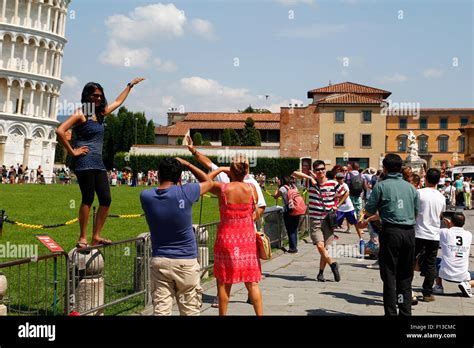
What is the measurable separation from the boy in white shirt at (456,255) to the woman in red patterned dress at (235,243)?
401 centimetres

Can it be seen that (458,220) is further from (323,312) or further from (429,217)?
(323,312)

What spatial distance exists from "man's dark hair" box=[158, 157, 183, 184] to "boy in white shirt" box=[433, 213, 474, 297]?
5295mm

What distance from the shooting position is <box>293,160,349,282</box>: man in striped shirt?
33.5ft

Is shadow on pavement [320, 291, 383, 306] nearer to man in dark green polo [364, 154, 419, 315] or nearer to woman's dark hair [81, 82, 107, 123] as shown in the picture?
man in dark green polo [364, 154, 419, 315]

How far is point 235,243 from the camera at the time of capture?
6559mm

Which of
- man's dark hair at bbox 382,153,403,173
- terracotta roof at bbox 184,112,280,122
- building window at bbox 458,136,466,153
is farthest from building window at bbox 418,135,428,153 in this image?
Result: man's dark hair at bbox 382,153,403,173

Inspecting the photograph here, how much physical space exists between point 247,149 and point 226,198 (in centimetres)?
6552

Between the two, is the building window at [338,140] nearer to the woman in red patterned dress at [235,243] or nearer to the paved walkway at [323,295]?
the paved walkway at [323,295]

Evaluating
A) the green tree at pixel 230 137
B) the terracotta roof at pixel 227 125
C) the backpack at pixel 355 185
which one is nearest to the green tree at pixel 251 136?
the green tree at pixel 230 137

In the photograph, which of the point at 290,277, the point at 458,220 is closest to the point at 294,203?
the point at 290,277

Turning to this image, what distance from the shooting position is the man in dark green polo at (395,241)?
6.97m

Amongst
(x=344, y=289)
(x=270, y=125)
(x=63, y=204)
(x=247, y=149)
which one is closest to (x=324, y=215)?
(x=344, y=289)

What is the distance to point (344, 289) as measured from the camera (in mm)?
9695

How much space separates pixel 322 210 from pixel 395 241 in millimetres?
3363
